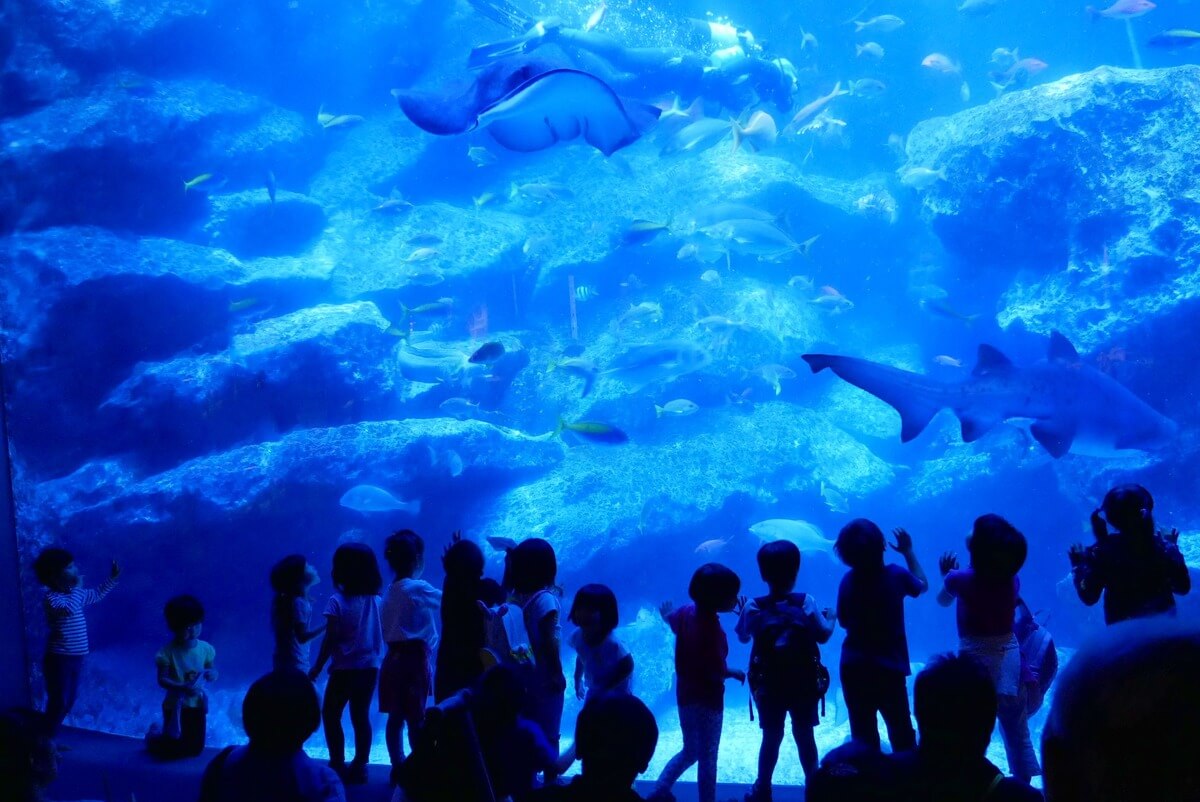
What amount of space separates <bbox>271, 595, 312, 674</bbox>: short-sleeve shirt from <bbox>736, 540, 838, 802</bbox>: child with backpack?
2.13 metres

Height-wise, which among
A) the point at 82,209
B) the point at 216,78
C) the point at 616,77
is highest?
the point at 216,78

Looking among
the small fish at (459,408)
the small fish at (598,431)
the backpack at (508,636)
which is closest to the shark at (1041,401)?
the backpack at (508,636)

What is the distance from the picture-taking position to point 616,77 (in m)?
13.0

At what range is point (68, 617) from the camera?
12.7 ft

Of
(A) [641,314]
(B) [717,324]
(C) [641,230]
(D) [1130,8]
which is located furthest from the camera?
(A) [641,314]

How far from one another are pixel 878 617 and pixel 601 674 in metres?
1.21

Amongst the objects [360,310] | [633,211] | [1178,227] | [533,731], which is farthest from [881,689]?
[633,211]

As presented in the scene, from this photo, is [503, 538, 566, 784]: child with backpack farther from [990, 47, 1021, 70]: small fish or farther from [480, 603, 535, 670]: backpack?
[990, 47, 1021, 70]: small fish

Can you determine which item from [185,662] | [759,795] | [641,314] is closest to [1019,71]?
[641,314]

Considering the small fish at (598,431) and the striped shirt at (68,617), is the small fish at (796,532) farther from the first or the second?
the striped shirt at (68,617)

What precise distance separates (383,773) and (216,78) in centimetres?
1892

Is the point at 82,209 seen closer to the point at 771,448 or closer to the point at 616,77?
the point at 616,77

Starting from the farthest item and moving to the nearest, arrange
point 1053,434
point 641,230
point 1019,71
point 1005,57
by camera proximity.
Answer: point 1005,57 → point 1019,71 → point 641,230 → point 1053,434

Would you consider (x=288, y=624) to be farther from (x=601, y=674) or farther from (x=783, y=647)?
(x=783, y=647)
